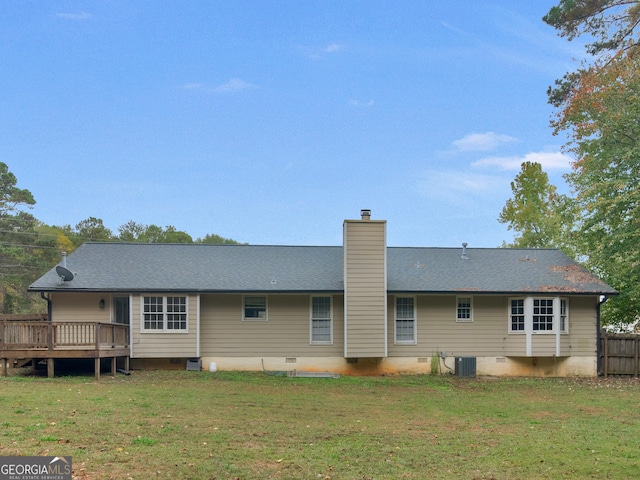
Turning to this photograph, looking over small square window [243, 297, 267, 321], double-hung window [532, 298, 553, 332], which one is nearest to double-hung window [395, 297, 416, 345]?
double-hung window [532, 298, 553, 332]

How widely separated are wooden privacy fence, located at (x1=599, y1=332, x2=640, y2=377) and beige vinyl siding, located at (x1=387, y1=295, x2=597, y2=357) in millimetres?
455

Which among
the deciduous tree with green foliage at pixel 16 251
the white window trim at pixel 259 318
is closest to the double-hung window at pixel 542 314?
the white window trim at pixel 259 318

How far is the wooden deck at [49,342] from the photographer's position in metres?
15.9

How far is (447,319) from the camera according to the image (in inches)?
746

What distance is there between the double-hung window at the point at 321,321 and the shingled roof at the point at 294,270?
26.0 inches

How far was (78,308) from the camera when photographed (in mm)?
18047

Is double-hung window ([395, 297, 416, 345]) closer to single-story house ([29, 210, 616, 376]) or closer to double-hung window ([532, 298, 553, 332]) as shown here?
single-story house ([29, 210, 616, 376])

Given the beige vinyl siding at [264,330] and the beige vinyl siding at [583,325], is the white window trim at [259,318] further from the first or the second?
the beige vinyl siding at [583,325]

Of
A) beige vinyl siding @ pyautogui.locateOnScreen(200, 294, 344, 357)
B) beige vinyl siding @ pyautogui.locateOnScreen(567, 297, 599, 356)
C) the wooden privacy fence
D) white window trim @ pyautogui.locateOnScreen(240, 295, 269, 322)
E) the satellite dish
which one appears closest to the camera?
the satellite dish

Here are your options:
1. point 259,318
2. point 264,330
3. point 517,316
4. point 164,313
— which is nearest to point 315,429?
point 264,330

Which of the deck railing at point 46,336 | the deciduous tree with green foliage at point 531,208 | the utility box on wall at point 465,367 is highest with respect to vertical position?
the deciduous tree with green foliage at point 531,208

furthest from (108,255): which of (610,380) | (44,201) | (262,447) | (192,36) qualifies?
(44,201)

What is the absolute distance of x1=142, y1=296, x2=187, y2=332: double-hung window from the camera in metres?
18.0

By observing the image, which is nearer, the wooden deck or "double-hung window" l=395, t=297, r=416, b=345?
the wooden deck
